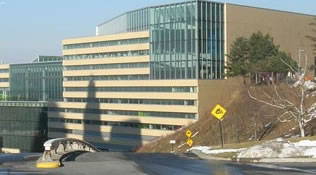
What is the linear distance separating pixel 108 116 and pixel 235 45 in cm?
2789

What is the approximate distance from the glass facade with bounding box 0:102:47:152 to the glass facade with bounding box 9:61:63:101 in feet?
10.2

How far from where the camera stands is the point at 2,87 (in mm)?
134125

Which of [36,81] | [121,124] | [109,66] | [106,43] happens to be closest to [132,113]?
[121,124]

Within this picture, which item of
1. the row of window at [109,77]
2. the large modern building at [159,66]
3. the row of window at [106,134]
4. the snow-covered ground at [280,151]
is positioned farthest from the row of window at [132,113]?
the snow-covered ground at [280,151]

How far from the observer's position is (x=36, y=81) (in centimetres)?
12300

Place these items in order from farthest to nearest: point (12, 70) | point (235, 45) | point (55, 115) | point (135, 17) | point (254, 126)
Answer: point (12, 70) → point (55, 115) → point (135, 17) → point (235, 45) → point (254, 126)

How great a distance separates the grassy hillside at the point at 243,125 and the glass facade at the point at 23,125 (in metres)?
46.0

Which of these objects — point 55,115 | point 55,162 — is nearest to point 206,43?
point 55,115

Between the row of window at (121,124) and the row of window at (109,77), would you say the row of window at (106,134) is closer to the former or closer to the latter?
the row of window at (121,124)

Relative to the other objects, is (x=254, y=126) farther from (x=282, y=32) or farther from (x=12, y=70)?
(x=12, y=70)

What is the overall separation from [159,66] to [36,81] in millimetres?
47257

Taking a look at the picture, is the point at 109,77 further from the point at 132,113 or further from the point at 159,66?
the point at 159,66

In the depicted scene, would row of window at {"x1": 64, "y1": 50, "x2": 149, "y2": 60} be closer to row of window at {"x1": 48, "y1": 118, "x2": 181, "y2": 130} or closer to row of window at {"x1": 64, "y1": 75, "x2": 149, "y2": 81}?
row of window at {"x1": 64, "y1": 75, "x2": 149, "y2": 81}

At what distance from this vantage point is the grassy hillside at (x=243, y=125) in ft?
165
